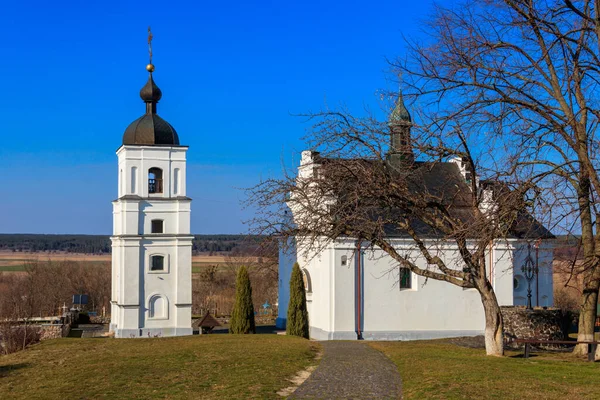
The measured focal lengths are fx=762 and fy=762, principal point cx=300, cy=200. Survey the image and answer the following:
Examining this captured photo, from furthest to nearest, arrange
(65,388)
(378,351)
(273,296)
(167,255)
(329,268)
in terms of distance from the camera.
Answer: (273,296) → (167,255) → (329,268) → (378,351) → (65,388)

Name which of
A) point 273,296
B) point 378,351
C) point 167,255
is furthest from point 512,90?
point 273,296

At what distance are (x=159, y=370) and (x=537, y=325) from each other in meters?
14.0

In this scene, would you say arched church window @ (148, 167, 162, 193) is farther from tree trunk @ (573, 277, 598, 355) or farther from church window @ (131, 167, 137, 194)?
tree trunk @ (573, 277, 598, 355)

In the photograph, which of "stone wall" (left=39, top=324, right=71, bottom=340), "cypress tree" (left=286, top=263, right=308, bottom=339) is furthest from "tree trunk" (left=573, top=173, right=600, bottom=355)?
"stone wall" (left=39, top=324, right=71, bottom=340)

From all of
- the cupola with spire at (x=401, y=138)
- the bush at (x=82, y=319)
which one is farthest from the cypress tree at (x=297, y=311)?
the bush at (x=82, y=319)

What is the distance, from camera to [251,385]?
1418 cm

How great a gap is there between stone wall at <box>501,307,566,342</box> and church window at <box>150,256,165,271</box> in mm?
17770

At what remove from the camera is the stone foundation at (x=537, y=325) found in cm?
2528

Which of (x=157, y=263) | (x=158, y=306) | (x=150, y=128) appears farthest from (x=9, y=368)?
(x=150, y=128)

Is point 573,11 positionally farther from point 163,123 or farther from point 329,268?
point 163,123

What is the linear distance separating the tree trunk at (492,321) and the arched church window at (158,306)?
2195 cm

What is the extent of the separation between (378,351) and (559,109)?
7.81 m

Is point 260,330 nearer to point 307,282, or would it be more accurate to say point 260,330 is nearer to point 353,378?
point 307,282

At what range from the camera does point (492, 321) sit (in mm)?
17344
